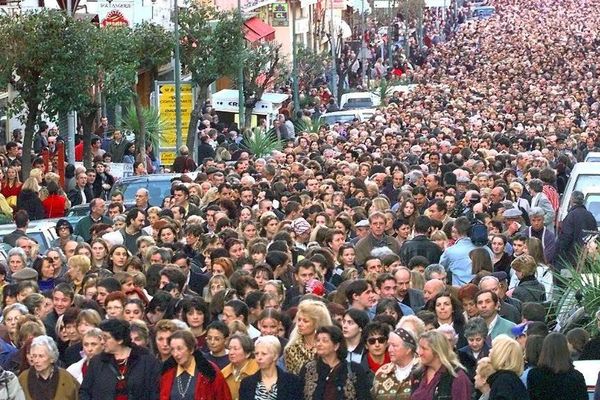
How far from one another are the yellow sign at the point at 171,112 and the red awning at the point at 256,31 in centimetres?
1374

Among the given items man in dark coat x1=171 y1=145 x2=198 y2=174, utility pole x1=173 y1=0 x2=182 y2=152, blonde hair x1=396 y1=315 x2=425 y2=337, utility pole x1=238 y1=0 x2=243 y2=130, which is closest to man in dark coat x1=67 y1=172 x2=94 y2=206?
man in dark coat x1=171 y1=145 x2=198 y2=174

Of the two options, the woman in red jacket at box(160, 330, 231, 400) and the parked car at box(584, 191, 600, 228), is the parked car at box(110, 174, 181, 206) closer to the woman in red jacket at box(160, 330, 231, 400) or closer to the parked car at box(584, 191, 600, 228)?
the parked car at box(584, 191, 600, 228)

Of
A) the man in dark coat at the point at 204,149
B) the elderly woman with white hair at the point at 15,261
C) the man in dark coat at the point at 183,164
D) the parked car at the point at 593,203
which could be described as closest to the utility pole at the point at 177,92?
the man in dark coat at the point at 204,149

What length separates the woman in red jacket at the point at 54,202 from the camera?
1014 inches

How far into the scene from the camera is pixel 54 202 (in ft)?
85.0

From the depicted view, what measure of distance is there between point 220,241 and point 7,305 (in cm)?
388

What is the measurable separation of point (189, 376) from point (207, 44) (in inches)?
1292

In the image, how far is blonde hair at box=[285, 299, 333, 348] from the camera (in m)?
13.2

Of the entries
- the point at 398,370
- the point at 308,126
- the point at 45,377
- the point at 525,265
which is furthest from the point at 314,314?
the point at 308,126

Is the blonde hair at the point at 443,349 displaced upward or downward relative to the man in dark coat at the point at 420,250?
→ upward

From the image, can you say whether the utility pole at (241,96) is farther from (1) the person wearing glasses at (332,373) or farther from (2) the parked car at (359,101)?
(1) the person wearing glasses at (332,373)

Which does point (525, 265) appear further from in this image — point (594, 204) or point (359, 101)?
point (359, 101)

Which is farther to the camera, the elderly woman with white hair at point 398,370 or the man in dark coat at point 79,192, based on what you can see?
the man in dark coat at point 79,192

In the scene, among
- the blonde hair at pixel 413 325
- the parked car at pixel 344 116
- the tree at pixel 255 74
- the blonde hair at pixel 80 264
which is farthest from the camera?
the tree at pixel 255 74
